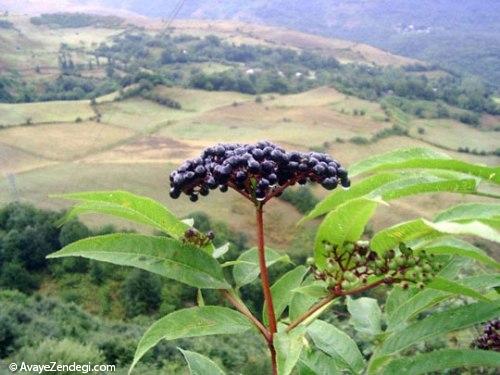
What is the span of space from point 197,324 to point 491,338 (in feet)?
3.86

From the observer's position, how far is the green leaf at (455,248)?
129 cm

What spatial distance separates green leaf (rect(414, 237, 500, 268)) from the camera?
1.29 metres

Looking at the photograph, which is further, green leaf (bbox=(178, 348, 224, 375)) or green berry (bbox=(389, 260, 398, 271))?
green leaf (bbox=(178, 348, 224, 375))

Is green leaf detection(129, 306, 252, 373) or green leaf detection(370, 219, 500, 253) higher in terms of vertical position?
green leaf detection(370, 219, 500, 253)

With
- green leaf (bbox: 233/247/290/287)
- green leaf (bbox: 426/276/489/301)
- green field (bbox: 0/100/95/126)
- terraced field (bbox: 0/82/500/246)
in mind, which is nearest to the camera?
green leaf (bbox: 426/276/489/301)

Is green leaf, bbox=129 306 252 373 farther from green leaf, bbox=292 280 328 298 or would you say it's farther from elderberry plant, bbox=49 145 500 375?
green leaf, bbox=292 280 328 298

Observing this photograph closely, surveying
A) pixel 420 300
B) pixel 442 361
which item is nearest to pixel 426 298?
pixel 420 300

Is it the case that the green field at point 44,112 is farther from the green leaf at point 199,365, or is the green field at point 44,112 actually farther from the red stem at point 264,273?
the red stem at point 264,273

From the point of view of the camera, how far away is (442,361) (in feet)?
4.93

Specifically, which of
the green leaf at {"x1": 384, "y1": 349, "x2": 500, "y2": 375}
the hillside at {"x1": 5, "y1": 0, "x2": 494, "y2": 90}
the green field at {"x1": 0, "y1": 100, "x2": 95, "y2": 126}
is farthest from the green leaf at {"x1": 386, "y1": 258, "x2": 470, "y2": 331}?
the hillside at {"x1": 5, "y1": 0, "x2": 494, "y2": 90}

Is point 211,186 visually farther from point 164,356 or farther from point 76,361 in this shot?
point 164,356

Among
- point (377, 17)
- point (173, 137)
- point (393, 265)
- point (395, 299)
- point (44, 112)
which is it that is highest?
point (393, 265)

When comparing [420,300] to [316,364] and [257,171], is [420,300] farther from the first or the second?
[257,171]

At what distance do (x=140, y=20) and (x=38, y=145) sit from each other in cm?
7864
